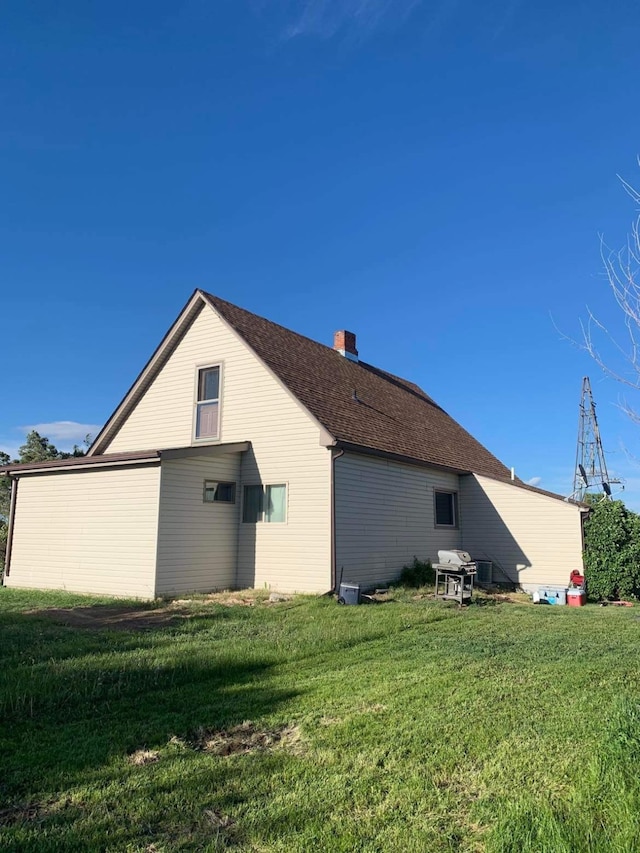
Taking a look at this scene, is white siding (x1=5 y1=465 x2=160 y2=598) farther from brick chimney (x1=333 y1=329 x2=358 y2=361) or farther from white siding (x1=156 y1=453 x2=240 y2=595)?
brick chimney (x1=333 y1=329 x2=358 y2=361)

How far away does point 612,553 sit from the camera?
1403 centimetres

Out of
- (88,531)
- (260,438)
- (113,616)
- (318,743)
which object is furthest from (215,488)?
(318,743)

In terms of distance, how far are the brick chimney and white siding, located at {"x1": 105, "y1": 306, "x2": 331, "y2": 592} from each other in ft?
20.3

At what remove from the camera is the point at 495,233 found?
15.4 meters

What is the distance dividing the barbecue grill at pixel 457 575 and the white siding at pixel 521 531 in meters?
4.35

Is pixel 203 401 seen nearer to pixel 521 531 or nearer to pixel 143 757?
pixel 521 531

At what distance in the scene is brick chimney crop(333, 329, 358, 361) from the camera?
818 inches

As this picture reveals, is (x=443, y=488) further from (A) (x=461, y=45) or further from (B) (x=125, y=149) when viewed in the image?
(B) (x=125, y=149)

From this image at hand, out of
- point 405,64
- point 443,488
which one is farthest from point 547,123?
point 443,488

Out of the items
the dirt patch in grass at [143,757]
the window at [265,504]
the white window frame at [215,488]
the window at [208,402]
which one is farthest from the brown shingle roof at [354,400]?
the dirt patch in grass at [143,757]

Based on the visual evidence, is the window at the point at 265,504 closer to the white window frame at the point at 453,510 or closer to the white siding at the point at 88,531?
the white siding at the point at 88,531

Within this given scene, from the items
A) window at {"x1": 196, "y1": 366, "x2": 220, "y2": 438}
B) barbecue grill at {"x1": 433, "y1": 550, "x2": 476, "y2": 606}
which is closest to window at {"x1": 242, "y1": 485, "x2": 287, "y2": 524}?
window at {"x1": 196, "y1": 366, "x2": 220, "y2": 438}

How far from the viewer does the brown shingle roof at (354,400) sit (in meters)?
14.5

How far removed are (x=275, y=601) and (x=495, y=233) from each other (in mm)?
11004
